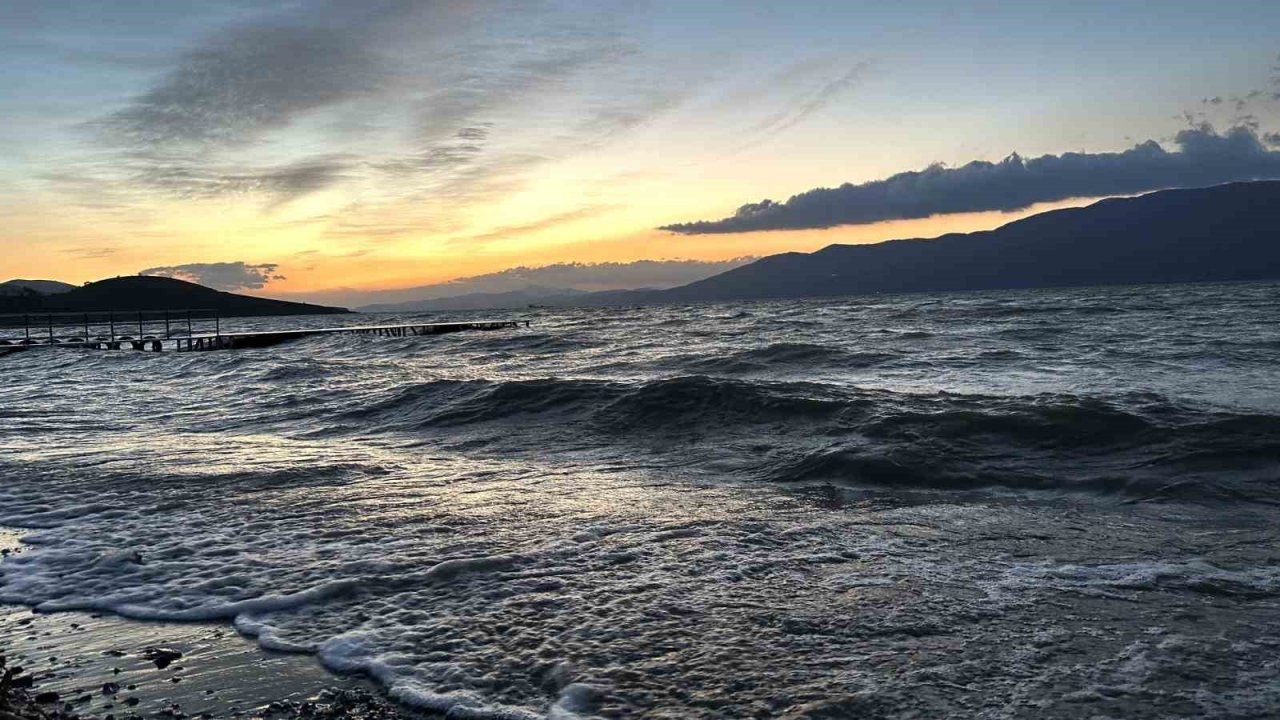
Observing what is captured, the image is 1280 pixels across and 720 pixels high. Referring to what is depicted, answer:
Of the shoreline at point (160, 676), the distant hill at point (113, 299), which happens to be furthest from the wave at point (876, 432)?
the distant hill at point (113, 299)

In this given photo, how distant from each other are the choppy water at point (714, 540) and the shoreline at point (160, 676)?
18cm

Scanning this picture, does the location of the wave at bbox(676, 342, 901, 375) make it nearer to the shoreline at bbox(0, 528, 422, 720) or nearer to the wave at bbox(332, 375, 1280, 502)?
the wave at bbox(332, 375, 1280, 502)

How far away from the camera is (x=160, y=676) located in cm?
447

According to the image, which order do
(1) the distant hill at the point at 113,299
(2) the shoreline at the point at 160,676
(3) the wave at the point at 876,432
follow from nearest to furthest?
(2) the shoreline at the point at 160,676, (3) the wave at the point at 876,432, (1) the distant hill at the point at 113,299

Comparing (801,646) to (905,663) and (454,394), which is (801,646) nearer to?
(905,663)

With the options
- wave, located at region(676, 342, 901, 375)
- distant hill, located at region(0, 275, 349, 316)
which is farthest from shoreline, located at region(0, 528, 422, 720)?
distant hill, located at region(0, 275, 349, 316)

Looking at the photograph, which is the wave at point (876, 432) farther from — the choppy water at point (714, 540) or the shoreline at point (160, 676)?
the shoreline at point (160, 676)

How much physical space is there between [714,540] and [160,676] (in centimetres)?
403

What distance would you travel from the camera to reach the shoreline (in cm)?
402

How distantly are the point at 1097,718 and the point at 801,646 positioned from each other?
4.80 feet

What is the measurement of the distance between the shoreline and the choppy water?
0.18 metres

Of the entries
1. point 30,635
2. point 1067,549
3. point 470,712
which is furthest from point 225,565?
point 1067,549

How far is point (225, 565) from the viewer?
21.5 feet

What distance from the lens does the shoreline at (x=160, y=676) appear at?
13.2 feet
